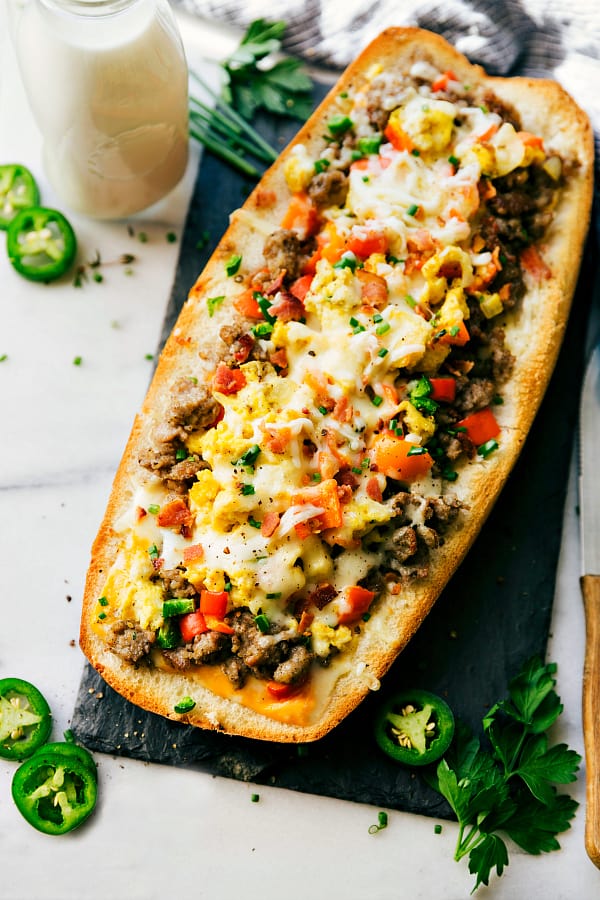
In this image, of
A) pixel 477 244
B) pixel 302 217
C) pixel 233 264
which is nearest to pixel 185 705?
pixel 233 264

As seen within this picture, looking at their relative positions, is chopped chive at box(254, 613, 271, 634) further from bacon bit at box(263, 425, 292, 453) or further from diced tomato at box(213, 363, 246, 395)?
diced tomato at box(213, 363, 246, 395)

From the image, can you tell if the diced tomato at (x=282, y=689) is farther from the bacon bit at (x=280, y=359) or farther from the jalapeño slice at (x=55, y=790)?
the bacon bit at (x=280, y=359)

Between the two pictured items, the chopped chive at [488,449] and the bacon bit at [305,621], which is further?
the chopped chive at [488,449]

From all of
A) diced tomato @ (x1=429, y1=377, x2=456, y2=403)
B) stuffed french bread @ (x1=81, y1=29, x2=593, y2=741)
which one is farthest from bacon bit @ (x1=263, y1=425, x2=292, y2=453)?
diced tomato @ (x1=429, y1=377, x2=456, y2=403)

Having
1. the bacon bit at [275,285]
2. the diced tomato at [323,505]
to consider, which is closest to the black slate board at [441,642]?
the bacon bit at [275,285]

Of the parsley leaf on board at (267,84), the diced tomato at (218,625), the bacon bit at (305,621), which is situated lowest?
the diced tomato at (218,625)

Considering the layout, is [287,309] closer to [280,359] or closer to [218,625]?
[280,359]
